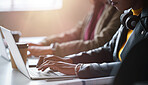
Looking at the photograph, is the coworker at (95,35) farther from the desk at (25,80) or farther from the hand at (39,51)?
the desk at (25,80)

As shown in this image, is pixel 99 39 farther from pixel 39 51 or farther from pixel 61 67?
pixel 61 67

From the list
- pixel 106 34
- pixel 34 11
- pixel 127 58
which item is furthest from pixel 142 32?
pixel 34 11

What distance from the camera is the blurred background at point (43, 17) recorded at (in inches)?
114

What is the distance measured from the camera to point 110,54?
1.32 m

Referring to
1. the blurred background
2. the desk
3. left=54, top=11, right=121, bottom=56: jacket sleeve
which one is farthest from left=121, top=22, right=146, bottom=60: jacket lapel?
the blurred background

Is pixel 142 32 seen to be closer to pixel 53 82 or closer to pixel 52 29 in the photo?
pixel 53 82

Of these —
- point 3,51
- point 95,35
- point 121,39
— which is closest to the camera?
point 121,39

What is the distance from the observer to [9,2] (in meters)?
3.11

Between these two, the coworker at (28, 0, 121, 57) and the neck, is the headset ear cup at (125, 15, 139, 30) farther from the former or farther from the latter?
the coworker at (28, 0, 121, 57)

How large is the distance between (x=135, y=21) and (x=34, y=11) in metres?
2.11

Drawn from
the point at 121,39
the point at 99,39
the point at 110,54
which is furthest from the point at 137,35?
the point at 99,39

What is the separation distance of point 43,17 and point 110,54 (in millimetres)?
1875

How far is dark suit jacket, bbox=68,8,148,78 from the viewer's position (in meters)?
0.99

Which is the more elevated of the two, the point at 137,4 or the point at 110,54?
the point at 137,4
